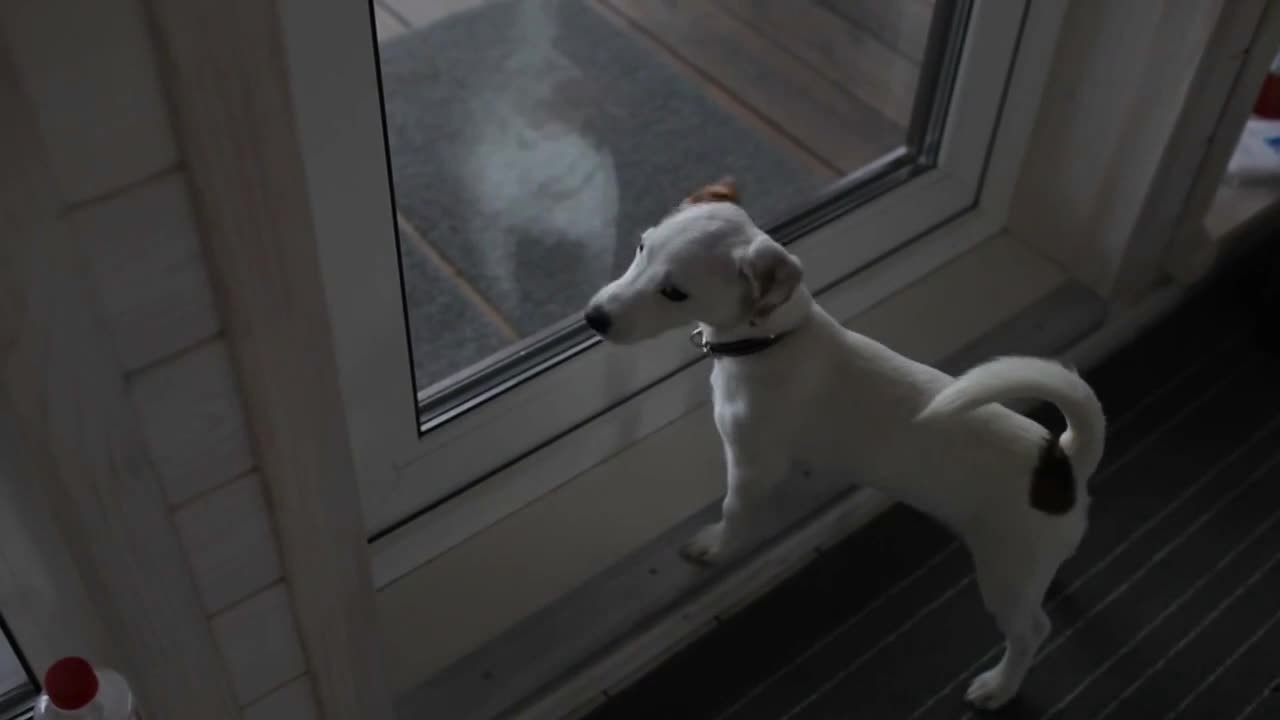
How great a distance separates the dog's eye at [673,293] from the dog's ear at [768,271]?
0.05 metres

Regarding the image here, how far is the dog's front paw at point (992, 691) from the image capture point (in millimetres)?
1292

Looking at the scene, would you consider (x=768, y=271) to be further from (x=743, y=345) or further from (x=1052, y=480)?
(x=1052, y=480)

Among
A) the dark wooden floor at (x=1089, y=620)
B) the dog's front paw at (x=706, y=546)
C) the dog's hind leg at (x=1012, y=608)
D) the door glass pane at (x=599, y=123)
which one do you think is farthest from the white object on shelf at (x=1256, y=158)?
the dog's front paw at (x=706, y=546)

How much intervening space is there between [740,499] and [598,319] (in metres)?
0.30

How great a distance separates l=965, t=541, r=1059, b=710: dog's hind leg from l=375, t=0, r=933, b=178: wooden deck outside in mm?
575

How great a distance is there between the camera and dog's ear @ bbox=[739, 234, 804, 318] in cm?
101

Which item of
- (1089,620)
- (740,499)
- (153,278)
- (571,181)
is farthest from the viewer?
(571,181)

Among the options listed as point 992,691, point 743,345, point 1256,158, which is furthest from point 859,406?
point 1256,158

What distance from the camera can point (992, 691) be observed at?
1.29 metres

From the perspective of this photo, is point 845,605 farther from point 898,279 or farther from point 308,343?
point 308,343

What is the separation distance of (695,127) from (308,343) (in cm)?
101

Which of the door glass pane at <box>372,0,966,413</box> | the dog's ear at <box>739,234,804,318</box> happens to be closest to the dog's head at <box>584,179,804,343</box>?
the dog's ear at <box>739,234,804,318</box>

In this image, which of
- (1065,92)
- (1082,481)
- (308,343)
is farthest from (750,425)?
(1065,92)

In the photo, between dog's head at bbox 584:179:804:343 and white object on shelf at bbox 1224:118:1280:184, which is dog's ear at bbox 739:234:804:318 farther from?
white object on shelf at bbox 1224:118:1280:184
